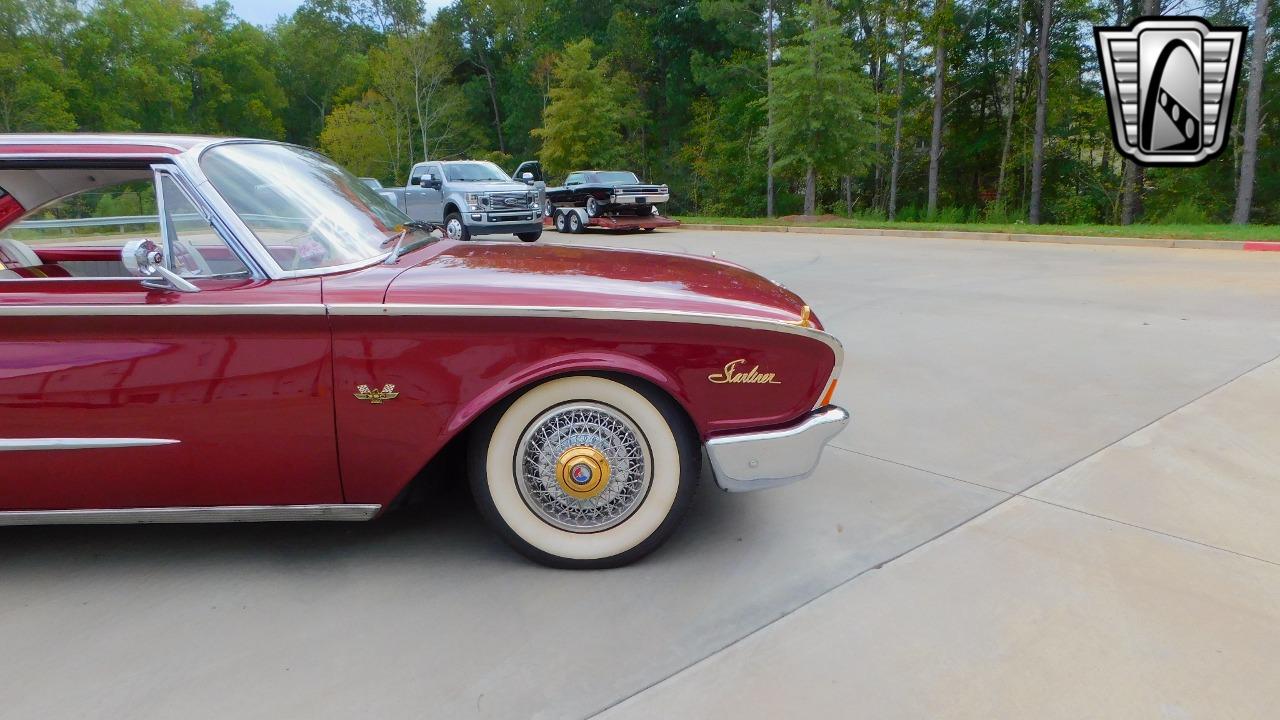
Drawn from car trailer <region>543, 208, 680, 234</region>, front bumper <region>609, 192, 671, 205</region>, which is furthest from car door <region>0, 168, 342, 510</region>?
car trailer <region>543, 208, 680, 234</region>

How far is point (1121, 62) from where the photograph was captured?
1357 centimetres

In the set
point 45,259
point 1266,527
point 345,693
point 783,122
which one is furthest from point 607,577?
point 783,122

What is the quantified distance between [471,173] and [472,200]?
4.64 ft

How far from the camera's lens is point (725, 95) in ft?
133

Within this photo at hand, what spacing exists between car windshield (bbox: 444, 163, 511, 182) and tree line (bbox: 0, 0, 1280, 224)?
11.2 m

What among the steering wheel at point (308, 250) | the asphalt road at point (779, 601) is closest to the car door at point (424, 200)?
the asphalt road at point (779, 601)

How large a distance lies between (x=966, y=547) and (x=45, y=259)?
395 centimetres

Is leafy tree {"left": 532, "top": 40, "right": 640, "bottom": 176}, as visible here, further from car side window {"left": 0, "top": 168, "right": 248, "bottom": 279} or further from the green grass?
car side window {"left": 0, "top": 168, "right": 248, "bottom": 279}

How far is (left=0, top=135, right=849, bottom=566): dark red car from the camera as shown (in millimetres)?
2721

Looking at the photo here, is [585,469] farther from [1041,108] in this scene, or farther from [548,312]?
[1041,108]

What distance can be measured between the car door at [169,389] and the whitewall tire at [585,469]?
576 mm

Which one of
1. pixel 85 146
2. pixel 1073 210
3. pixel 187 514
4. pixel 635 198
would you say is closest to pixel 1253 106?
pixel 1073 210

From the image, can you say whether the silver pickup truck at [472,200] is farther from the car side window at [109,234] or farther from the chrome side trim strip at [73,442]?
the chrome side trim strip at [73,442]

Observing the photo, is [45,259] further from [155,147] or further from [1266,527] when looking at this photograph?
[1266,527]
